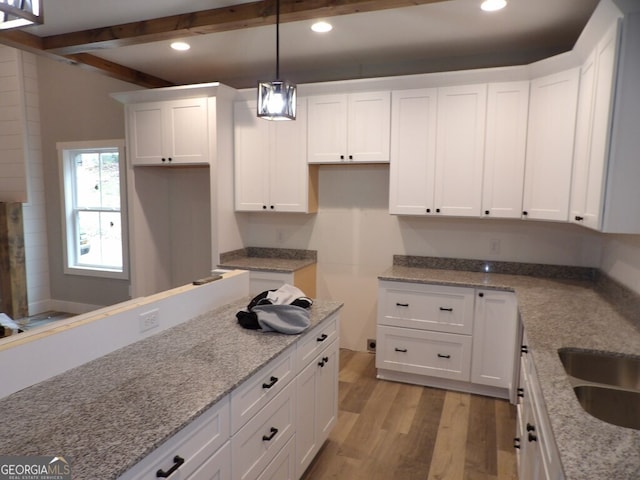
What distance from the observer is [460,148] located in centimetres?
324

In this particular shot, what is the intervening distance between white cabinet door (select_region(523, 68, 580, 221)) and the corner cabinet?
181 centimetres

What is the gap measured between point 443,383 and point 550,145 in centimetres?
196

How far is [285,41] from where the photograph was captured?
3213 mm

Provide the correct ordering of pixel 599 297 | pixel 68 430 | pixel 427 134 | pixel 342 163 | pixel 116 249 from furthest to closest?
pixel 116 249 → pixel 342 163 → pixel 427 134 → pixel 599 297 → pixel 68 430

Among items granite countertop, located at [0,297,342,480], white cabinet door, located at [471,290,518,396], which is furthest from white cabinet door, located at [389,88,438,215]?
granite countertop, located at [0,297,342,480]

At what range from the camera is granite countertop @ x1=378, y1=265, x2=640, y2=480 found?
1032mm

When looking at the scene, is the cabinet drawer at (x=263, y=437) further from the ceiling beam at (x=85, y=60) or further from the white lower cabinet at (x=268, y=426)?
the ceiling beam at (x=85, y=60)

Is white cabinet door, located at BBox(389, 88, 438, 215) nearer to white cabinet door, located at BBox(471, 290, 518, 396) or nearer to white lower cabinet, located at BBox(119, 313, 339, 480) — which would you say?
white cabinet door, located at BBox(471, 290, 518, 396)

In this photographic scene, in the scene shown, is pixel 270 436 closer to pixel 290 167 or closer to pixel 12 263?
pixel 290 167

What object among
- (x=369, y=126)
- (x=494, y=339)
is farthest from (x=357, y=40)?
(x=494, y=339)

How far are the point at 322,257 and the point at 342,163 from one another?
3.21ft

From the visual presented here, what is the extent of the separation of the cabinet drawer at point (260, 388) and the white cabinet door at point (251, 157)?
87.8 inches

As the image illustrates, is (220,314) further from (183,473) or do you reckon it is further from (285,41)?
(285,41)

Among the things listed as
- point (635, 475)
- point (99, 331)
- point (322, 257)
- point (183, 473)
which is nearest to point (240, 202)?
point (322, 257)
